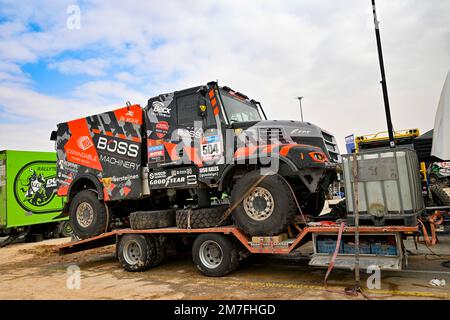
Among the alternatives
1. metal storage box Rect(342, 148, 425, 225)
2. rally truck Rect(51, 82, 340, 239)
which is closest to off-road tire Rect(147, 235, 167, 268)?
rally truck Rect(51, 82, 340, 239)

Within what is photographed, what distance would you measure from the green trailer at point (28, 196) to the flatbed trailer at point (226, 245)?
22.8 feet

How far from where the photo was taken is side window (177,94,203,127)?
750cm

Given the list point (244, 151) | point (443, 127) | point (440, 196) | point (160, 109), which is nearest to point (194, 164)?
point (244, 151)

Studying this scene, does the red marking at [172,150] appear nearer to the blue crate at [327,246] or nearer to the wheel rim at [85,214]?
the wheel rim at [85,214]

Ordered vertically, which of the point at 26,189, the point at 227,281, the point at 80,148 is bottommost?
the point at 227,281

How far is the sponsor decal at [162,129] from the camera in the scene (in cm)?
784

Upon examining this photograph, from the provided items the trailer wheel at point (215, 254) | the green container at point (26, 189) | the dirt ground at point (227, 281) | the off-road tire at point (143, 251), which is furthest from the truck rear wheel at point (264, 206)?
the green container at point (26, 189)

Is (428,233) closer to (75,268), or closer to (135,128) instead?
(135,128)

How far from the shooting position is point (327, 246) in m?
5.98

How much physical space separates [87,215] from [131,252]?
5.41 feet

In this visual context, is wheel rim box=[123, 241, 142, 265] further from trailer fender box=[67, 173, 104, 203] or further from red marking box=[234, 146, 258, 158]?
red marking box=[234, 146, 258, 158]

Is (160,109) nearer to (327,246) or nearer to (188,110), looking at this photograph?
(188,110)

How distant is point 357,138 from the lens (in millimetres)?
13438
